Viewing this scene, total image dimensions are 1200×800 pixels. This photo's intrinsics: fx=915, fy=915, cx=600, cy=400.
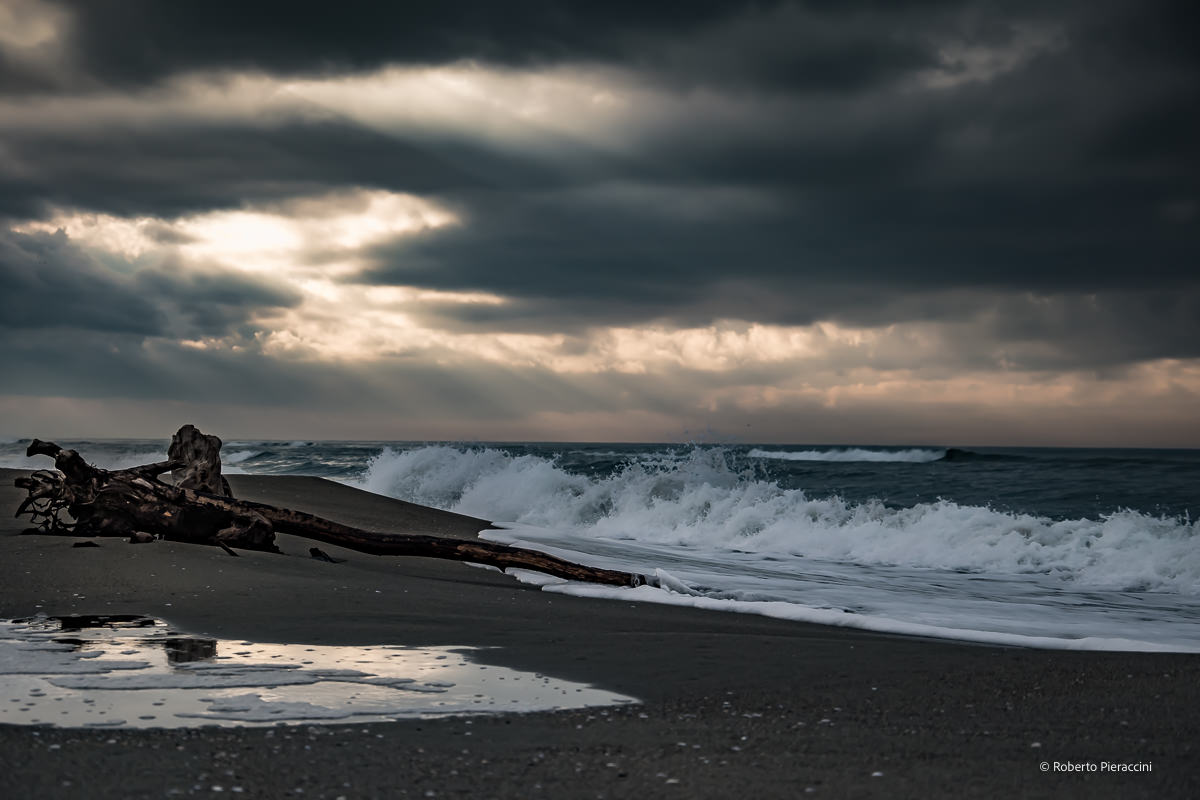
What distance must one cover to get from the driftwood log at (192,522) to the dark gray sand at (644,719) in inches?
47.0

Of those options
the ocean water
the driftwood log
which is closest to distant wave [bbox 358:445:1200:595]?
the ocean water

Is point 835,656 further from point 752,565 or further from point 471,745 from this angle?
point 752,565

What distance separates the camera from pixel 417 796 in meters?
2.89

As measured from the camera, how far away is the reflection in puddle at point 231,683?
12.2 ft

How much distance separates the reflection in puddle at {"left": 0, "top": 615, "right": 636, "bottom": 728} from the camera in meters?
3.73

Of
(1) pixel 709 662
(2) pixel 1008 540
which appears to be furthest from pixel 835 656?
(2) pixel 1008 540

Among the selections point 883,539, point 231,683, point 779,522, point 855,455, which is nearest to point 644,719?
point 231,683

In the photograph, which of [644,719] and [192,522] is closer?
[644,719]

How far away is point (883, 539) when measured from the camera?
15.3 metres

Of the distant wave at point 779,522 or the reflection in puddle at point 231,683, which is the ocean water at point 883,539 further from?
the reflection in puddle at point 231,683

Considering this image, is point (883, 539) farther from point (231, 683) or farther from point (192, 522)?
point (231, 683)

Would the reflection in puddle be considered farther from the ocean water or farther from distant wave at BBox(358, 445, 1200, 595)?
distant wave at BBox(358, 445, 1200, 595)

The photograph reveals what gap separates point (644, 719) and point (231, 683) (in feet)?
6.35

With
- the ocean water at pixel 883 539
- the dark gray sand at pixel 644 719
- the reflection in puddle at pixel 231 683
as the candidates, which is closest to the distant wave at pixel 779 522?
the ocean water at pixel 883 539
